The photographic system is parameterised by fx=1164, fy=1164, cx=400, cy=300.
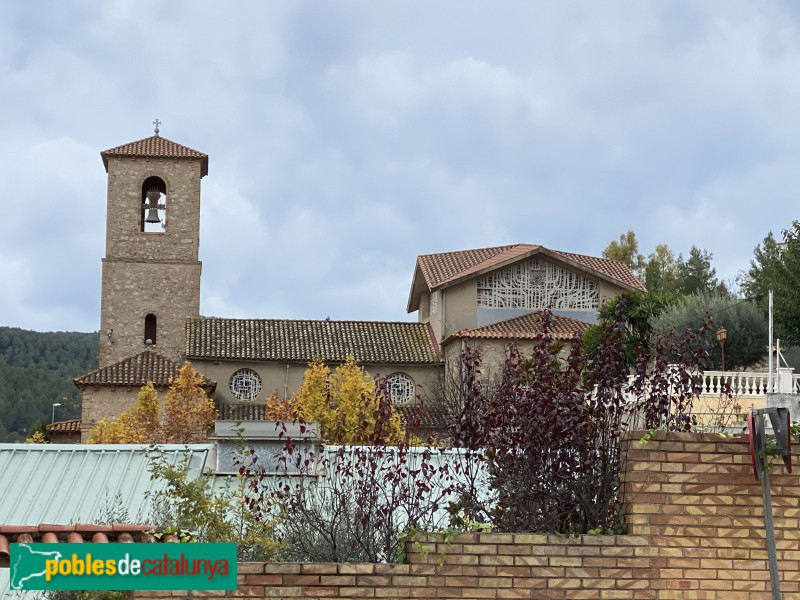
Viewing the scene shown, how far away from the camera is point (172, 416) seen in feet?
132

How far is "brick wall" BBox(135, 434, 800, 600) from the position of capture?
7.88 meters

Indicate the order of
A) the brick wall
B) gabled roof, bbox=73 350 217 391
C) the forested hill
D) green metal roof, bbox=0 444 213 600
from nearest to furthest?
the brick wall → green metal roof, bbox=0 444 213 600 → gabled roof, bbox=73 350 217 391 → the forested hill

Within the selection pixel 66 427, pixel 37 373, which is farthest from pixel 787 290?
pixel 37 373

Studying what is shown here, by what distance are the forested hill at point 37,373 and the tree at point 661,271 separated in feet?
142

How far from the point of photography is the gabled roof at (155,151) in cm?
4828

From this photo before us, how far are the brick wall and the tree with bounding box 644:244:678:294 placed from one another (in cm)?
5884

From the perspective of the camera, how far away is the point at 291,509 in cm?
948

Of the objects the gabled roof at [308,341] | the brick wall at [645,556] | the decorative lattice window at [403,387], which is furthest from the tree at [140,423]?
the brick wall at [645,556]

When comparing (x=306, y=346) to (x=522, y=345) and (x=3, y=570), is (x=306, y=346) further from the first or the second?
(x=3, y=570)

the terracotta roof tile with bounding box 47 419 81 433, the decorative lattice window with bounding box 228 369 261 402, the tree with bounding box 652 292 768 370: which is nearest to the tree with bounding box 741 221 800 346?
the tree with bounding box 652 292 768 370

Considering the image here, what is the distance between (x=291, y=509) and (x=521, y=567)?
7.57 feet

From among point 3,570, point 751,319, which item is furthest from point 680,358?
point 751,319

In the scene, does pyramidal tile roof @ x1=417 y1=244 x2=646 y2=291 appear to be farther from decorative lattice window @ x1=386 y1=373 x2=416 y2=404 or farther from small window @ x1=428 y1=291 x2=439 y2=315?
decorative lattice window @ x1=386 y1=373 x2=416 y2=404

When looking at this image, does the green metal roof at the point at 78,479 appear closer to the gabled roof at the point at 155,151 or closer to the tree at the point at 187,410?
the tree at the point at 187,410
